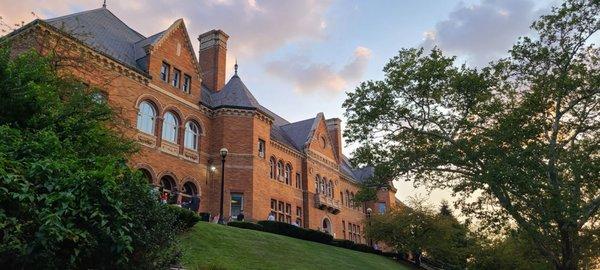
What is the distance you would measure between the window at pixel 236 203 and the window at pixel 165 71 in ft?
28.7

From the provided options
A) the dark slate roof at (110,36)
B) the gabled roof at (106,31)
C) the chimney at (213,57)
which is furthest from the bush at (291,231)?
the chimney at (213,57)

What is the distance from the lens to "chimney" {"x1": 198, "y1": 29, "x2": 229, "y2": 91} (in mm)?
38938

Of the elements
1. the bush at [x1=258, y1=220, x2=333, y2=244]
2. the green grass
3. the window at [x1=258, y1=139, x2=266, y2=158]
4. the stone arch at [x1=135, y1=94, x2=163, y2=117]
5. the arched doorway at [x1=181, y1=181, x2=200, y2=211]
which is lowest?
the green grass

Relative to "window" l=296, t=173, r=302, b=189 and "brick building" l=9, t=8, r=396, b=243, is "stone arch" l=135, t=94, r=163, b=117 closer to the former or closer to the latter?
"brick building" l=9, t=8, r=396, b=243

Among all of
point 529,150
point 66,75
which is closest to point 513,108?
point 529,150

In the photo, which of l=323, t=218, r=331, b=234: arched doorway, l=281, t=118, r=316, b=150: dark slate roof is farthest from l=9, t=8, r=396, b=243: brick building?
l=323, t=218, r=331, b=234: arched doorway

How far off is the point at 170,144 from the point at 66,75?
39.8 ft

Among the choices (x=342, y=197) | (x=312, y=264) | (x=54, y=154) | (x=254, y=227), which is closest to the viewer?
(x=54, y=154)

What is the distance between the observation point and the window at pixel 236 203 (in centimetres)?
3347

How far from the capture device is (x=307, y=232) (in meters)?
29.9

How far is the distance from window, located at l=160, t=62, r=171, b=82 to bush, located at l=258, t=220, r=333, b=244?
11065mm

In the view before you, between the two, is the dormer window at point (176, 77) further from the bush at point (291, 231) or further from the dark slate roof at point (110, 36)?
the bush at point (291, 231)

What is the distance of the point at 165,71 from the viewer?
3203 cm

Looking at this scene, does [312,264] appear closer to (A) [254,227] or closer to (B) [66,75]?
(A) [254,227]
